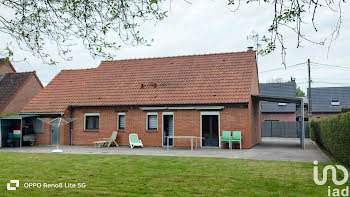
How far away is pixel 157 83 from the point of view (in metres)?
23.9

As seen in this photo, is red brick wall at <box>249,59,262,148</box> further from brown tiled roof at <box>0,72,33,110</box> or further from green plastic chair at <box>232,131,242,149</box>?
brown tiled roof at <box>0,72,33,110</box>

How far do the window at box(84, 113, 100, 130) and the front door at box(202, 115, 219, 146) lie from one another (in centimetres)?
776

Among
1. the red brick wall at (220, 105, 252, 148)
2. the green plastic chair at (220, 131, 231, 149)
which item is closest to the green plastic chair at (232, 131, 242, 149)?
the green plastic chair at (220, 131, 231, 149)

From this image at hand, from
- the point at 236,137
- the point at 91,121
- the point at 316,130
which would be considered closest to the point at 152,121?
the point at 91,121

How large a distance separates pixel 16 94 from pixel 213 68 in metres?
18.6

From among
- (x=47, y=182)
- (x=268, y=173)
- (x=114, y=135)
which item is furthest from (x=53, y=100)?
(x=268, y=173)

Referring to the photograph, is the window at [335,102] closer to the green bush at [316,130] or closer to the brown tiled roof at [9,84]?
the green bush at [316,130]

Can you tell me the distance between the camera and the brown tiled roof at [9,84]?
98.7 feet

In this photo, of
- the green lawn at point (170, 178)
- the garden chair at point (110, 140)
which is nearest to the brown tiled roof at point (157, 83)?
the garden chair at point (110, 140)

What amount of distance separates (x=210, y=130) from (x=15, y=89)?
1980 centimetres

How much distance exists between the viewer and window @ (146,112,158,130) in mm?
22328

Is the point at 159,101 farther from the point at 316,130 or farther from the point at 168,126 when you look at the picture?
the point at 316,130

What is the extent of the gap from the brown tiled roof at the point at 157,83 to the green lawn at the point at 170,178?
Result: 30.9 feet

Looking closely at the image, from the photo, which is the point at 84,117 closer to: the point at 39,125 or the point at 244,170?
the point at 39,125
